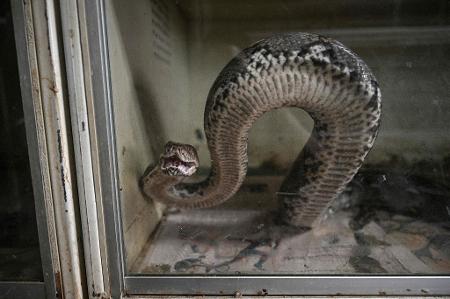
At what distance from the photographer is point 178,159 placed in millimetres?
744

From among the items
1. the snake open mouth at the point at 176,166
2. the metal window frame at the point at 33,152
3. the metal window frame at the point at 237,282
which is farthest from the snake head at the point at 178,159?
the metal window frame at the point at 33,152

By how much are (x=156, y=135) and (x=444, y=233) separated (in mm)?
725

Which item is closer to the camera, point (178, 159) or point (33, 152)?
point (33, 152)

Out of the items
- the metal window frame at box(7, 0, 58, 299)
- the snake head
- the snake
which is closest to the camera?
the metal window frame at box(7, 0, 58, 299)

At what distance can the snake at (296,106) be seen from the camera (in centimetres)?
63

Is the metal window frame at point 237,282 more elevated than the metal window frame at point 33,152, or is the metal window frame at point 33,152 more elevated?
the metal window frame at point 33,152

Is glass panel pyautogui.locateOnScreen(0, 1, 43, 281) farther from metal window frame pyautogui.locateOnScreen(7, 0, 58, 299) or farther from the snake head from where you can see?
the snake head

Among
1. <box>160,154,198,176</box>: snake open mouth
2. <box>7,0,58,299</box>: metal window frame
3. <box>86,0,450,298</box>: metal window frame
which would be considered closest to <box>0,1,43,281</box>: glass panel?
<box>7,0,58,299</box>: metal window frame

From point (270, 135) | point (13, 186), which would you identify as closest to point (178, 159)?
point (270, 135)

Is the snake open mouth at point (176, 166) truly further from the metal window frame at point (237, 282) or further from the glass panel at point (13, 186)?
the glass panel at point (13, 186)

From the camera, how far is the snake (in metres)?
0.63

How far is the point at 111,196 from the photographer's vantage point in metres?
0.59

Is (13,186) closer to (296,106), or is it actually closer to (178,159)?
(178,159)

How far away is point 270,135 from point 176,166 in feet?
0.79
